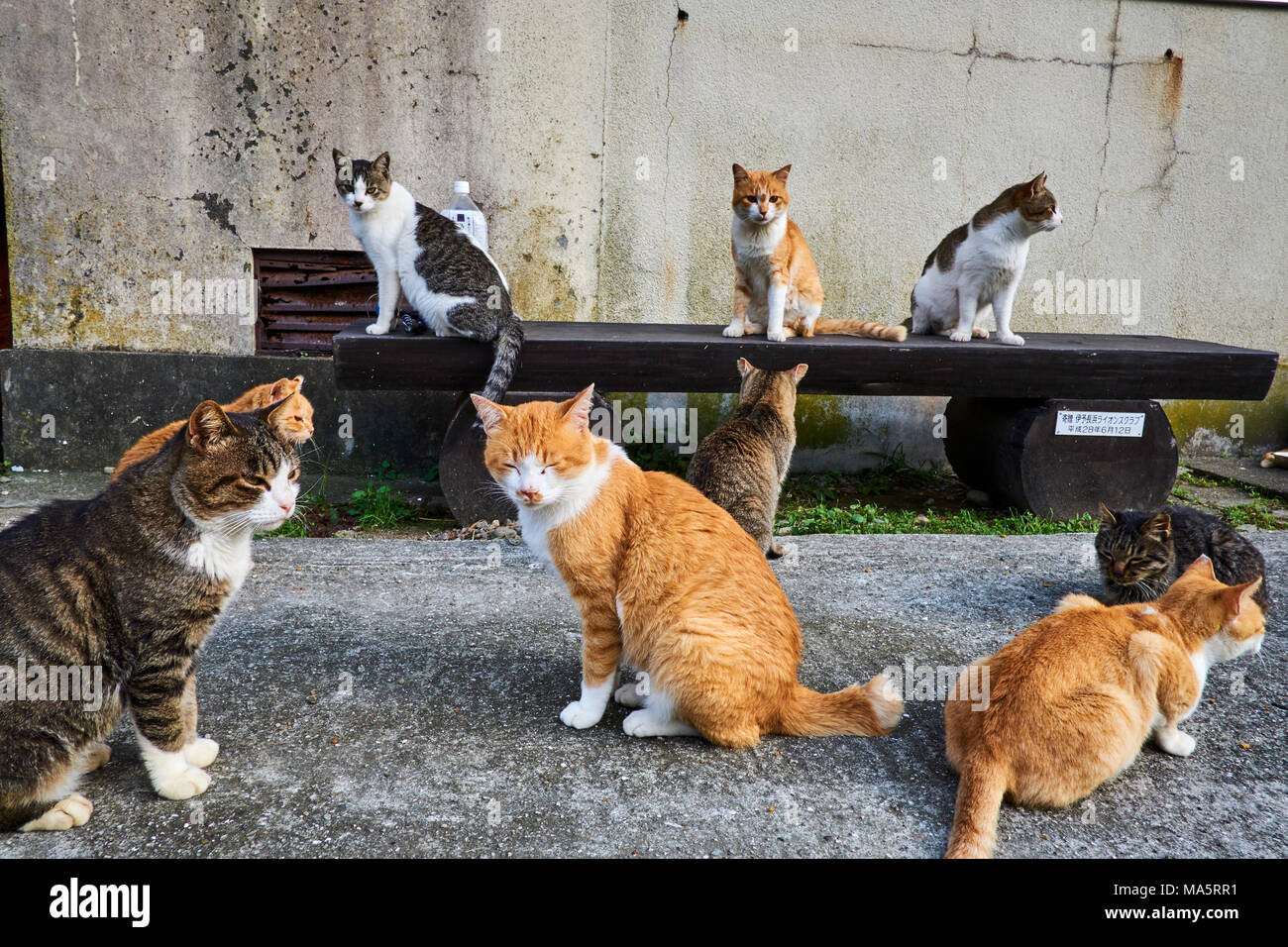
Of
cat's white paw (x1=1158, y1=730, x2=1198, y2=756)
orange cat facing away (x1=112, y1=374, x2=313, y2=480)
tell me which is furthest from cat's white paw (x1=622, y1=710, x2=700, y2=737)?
orange cat facing away (x1=112, y1=374, x2=313, y2=480)

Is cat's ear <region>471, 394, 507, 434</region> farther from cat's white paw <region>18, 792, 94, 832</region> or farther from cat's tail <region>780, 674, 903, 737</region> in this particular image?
cat's white paw <region>18, 792, 94, 832</region>

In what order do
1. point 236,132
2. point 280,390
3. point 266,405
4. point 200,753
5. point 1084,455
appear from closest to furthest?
1. point 200,753
2. point 266,405
3. point 280,390
4. point 1084,455
5. point 236,132

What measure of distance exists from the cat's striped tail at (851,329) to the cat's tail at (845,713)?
9.69ft

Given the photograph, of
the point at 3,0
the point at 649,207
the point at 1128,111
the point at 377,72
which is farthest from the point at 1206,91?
the point at 3,0

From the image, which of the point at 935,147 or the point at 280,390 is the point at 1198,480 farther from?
the point at 280,390

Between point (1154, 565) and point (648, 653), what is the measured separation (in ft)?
6.82

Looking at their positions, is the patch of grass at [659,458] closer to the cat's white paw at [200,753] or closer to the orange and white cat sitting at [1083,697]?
the orange and white cat sitting at [1083,697]

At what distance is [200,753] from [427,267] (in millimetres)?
2899

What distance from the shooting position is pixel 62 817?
1983mm

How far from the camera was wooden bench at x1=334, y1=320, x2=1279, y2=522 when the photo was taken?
14.6 ft

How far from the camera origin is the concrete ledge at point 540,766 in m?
2.03

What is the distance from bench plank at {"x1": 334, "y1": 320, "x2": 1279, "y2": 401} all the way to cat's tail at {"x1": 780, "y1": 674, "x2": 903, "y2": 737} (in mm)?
2461

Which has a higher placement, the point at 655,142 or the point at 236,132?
the point at 655,142

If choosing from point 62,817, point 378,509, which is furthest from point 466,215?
point 62,817
